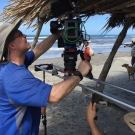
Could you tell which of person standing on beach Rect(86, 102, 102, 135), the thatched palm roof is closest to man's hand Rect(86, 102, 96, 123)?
person standing on beach Rect(86, 102, 102, 135)

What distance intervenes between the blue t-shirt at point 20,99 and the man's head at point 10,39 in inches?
4.4

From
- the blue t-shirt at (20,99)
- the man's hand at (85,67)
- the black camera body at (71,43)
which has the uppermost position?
the black camera body at (71,43)

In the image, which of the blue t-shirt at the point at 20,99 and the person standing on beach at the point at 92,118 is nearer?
the blue t-shirt at the point at 20,99

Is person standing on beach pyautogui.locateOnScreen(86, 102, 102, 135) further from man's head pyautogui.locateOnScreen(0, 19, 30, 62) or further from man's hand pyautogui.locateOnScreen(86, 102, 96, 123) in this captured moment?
man's head pyautogui.locateOnScreen(0, 19, 30, 62)

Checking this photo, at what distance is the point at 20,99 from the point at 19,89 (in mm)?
64

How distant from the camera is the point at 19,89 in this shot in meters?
1.34

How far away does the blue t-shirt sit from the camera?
1.33 metres

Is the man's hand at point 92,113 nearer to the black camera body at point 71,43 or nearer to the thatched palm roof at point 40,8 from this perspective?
the black camera body at point 71,43

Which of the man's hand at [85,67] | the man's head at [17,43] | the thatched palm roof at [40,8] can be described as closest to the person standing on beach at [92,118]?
the man's hand at [85,67]

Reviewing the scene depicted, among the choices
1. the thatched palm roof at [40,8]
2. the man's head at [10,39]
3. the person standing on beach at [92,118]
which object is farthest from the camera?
the thatched palm roof at [40,8]

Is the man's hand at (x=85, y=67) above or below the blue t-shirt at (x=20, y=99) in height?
above

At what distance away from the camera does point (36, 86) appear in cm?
133

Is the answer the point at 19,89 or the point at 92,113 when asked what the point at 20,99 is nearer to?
the point at 19,89

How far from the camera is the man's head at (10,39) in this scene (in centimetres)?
148
